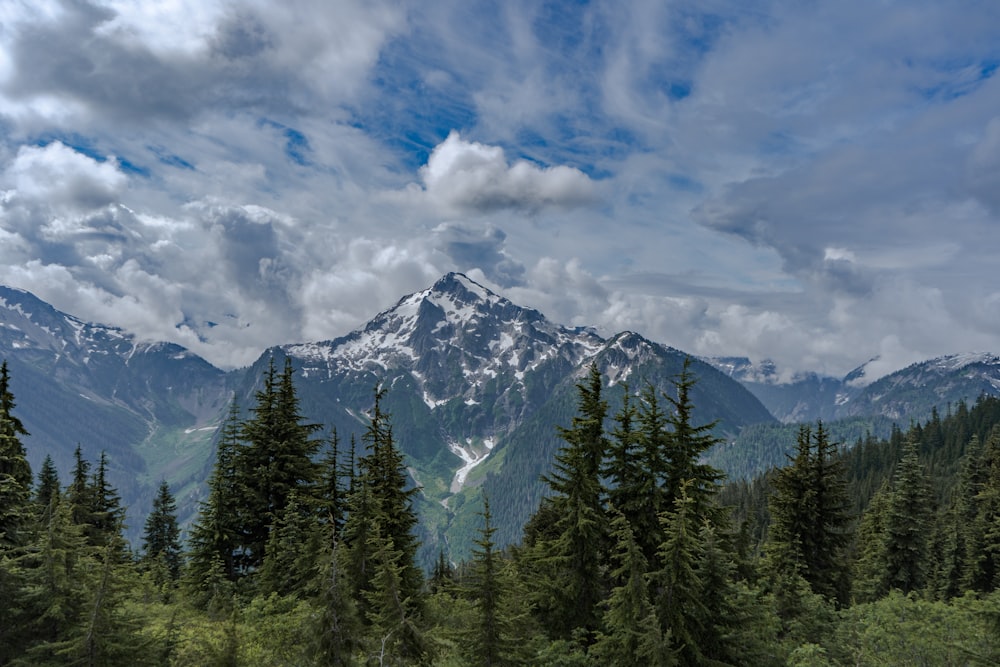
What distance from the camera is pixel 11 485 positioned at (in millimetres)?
18250

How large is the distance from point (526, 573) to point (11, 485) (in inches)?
746

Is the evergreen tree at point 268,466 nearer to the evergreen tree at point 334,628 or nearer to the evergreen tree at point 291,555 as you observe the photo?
the evergreen tree at point 291,555

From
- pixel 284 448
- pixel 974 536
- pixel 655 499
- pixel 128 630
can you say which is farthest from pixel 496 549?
pixel 974 536

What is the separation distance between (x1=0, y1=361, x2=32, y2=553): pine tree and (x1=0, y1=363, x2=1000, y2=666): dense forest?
0.36ft

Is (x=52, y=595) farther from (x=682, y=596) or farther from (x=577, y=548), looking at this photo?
(x=682, y=596)

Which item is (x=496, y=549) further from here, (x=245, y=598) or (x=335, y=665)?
(x=245, y=598)

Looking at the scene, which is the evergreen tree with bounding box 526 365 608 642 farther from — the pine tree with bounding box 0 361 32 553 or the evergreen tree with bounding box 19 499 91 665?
the pine tree with bounding box 0 361 32 553

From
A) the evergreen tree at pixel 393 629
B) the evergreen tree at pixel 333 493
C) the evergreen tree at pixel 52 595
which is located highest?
the evergreen tree at pixel 333 493

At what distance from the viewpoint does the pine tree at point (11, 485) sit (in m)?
17.2

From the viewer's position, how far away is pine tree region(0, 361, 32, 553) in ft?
56.3

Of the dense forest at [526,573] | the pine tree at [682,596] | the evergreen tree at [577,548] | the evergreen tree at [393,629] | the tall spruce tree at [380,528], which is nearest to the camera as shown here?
the dense forest at [526,573]

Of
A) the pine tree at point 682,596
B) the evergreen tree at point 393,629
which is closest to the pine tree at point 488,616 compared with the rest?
the evergreen tree at point 393,629

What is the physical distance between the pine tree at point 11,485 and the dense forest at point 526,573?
11cm

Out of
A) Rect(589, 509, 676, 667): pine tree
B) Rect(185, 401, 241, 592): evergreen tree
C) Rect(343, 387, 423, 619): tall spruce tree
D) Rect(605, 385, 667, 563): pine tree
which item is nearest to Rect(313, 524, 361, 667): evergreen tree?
Rect(343, 387, 423, 619): tall spruce tree
